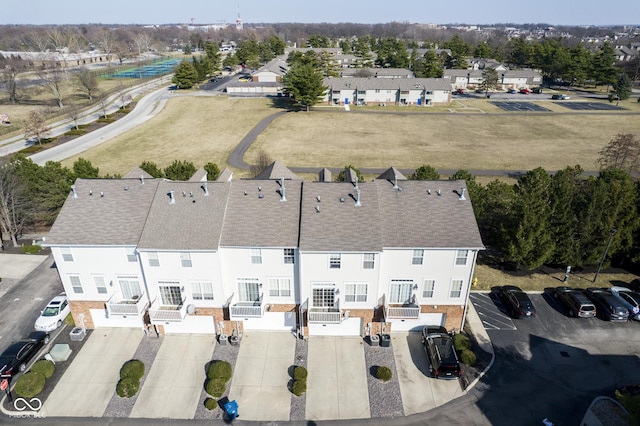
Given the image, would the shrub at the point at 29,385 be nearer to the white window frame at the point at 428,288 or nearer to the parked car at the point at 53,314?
the parked car at the point at 53,314

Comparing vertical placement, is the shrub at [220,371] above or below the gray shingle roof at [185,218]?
below

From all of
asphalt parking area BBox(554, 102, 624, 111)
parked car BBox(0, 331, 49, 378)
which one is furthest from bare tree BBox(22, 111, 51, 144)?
asphalt parking area BBox(554, 102, 624, 111)

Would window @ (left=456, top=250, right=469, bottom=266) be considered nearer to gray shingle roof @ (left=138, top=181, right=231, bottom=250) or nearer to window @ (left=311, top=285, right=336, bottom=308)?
window @ (left=311, top=285, right=336, bottom=308)

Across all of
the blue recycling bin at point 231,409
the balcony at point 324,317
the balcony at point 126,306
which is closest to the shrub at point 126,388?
the balcony at point 126,306

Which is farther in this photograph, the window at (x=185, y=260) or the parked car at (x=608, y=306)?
the parked car at (x=608, y=306)

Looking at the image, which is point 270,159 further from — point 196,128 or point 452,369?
point 452,369
